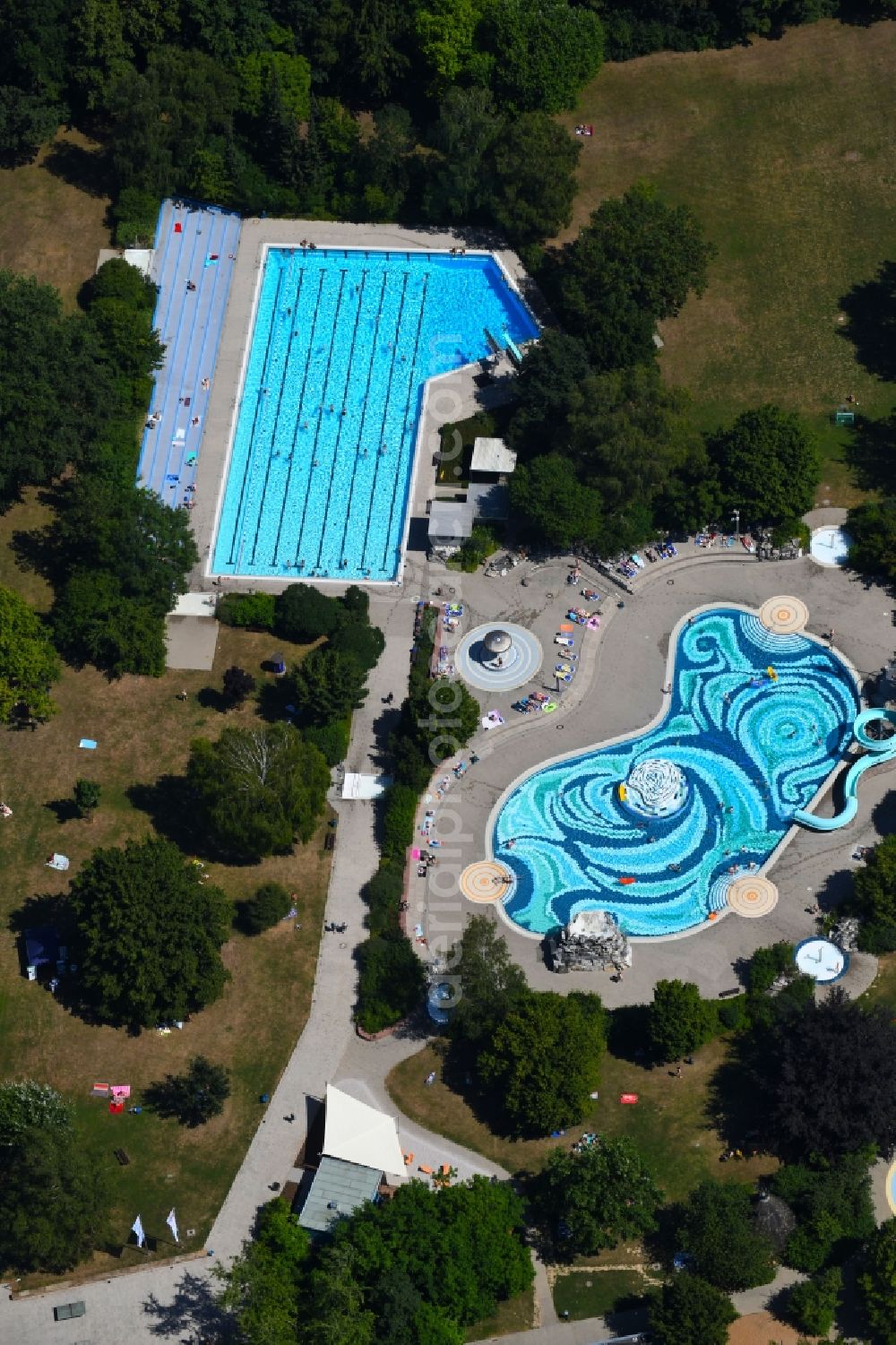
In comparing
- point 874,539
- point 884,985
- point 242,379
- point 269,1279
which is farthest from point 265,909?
point 874,539

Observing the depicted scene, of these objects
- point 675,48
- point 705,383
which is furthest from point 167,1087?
point 675,48

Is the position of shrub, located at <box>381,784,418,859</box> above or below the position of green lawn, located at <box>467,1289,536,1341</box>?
above

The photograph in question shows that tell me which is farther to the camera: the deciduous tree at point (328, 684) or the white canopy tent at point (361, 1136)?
the deciduous tree at point (328, 684)

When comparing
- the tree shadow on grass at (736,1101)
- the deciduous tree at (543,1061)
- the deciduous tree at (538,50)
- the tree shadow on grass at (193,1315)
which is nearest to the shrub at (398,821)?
the deciduous tree at (543,1061)

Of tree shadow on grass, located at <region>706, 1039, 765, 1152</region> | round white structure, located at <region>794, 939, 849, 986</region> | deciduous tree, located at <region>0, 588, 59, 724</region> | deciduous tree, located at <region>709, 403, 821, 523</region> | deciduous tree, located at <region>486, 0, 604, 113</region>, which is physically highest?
deciduous tree, located at <region>486, 0, 604, 113</region>

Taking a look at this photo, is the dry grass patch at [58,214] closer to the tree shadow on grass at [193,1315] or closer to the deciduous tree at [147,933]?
the deciduous tree at [147,933]

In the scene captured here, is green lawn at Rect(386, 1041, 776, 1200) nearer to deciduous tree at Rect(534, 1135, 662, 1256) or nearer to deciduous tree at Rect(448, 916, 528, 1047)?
deciduous tree at Rect(534, 1135, 662, 1256)

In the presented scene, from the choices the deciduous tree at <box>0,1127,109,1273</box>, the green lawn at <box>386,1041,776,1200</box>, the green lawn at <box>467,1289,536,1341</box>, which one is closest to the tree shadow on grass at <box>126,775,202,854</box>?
the green lawn at <box>386,1041,776,1200</box>
